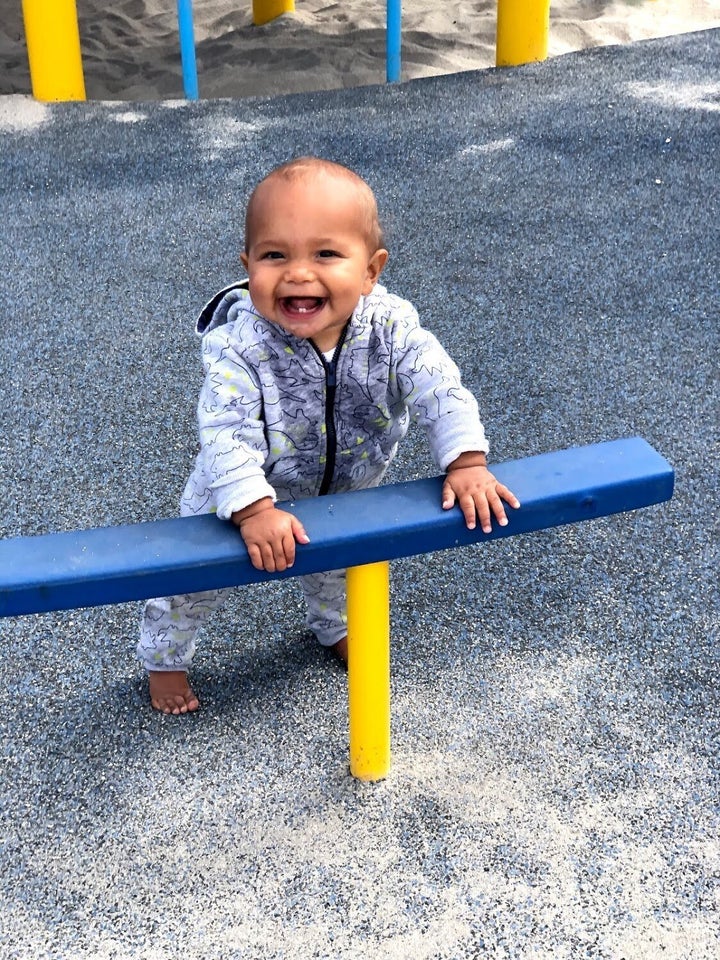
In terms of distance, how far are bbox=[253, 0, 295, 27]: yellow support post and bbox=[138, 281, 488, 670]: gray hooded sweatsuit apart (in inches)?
185

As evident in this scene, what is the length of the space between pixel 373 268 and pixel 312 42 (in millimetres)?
4261

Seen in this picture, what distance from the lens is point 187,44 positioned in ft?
13.6

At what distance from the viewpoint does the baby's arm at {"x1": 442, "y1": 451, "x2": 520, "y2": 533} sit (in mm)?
1245

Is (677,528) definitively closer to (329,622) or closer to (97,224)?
(329,622)

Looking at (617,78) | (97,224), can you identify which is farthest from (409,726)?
(617,78)

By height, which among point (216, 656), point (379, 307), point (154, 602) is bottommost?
point (216, 656)

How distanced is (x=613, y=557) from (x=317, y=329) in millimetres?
889

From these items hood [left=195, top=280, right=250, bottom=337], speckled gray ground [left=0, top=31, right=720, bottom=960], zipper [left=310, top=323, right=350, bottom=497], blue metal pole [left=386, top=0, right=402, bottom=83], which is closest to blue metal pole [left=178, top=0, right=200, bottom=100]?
blue metal pole [left=386, top=0, right=402, bottom=83]

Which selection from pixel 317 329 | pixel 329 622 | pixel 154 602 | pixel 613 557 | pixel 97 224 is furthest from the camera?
pixel 97 224

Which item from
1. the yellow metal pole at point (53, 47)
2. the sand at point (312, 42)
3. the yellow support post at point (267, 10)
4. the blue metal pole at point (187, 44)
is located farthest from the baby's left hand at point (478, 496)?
the yellow support post at point (267, 10)

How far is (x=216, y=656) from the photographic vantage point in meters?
1.76

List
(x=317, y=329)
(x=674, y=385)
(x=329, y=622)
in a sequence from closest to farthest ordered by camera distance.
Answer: (x=317, y=329) < (x=329, y=622) < (x=674, y=385)

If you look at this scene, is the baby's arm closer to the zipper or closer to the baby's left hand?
the baby's left hand

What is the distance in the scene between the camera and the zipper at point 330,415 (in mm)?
1370
